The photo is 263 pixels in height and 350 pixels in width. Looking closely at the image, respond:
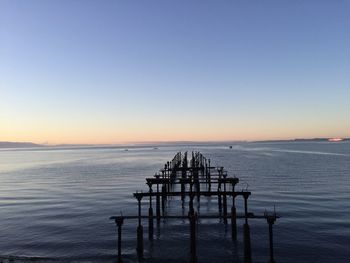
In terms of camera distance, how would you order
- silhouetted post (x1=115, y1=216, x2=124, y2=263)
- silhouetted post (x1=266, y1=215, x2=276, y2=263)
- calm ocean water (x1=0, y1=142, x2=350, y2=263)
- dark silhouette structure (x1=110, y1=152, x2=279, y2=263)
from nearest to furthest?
1. silhouetted post (x1=266, y1=215, x2=276, y2=263)
2. dark silhouette structure (x1=110, y1=152, x2=279, y2=263)
3. silhouetted post (x1=115, y1=216, x2=124, y2=263)
4. calm ocean water (x1=0, y1=142, x2=350, y2=263)

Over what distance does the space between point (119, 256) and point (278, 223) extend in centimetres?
1518

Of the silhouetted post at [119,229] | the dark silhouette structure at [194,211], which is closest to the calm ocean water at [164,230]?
the silhouetted post at [119,229]

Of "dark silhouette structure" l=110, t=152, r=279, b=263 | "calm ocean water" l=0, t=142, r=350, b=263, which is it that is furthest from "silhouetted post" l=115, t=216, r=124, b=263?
"calm ocean water" l=0, t=142, r=350, b=263

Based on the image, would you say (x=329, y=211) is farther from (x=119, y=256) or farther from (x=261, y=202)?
(x=119, y=256)

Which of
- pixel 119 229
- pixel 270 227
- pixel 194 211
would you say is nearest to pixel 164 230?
pixel 194 211

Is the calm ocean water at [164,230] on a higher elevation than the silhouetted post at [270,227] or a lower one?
lower

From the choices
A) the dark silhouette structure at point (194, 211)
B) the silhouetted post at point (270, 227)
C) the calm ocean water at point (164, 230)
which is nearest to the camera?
the silhouetted post at point (270, 227)

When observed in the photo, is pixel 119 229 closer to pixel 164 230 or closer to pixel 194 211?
pixel 164 230

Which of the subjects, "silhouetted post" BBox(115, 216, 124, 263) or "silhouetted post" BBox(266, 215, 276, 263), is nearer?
"silhouetted post" BBox(266, 215, 276, 263)

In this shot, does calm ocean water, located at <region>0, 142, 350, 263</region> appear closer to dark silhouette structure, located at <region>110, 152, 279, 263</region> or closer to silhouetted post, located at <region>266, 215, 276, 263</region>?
silhouetted post, located at <region>266, 215, 276, 263</region>

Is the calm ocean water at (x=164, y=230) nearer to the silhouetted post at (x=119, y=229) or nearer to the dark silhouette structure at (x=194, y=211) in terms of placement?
the silhouetted post at (x=119, y=229)

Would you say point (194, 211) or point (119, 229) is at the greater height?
point (119, 229)

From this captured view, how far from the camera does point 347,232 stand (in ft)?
85.6

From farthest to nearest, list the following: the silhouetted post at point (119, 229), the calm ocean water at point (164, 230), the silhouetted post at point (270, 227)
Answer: the calm ocean water at point (164, 230), the silhouetted post at point (119, 229), the silhouetted post at point (270, 227)
